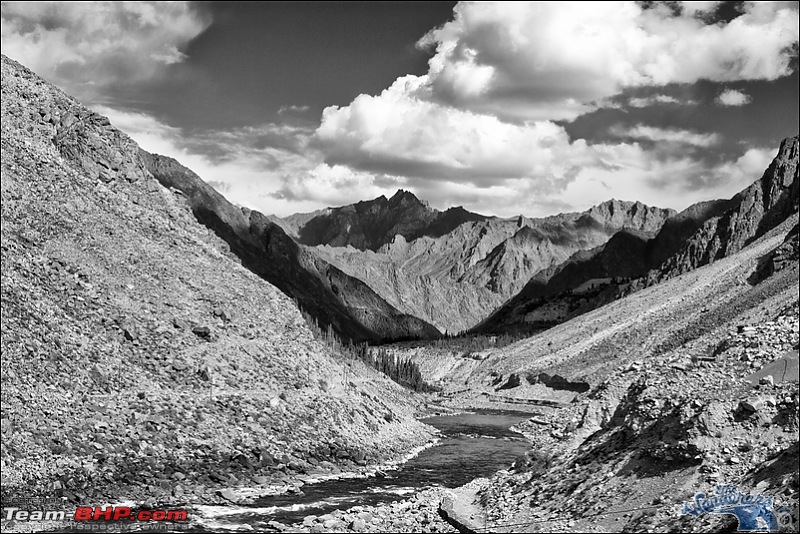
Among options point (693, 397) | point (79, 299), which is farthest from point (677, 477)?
point (79, 299)

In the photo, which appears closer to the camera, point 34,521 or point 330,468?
point 34,521

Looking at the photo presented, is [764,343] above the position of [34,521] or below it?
above

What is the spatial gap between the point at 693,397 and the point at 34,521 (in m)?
26.7

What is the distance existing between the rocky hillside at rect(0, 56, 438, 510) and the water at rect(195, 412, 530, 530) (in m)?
2.22

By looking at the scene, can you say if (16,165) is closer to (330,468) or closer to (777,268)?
(330,468)

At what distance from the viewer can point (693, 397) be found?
31.0 meters

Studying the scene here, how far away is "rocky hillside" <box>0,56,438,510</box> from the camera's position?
Answer: 1439 inches

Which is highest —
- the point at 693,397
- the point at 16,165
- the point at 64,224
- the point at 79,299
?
the point at 16,165

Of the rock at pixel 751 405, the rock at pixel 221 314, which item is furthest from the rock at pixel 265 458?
the rock at pixel 751 405

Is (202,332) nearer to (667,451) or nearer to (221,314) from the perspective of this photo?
(221,314)

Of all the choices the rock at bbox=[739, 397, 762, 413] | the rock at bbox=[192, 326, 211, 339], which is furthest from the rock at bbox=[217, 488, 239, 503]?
the rock at bbox=[739, 397, 762, 413]

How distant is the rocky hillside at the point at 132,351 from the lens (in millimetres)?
36562

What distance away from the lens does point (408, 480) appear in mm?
46531

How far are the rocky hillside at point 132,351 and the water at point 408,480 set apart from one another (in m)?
2.22
